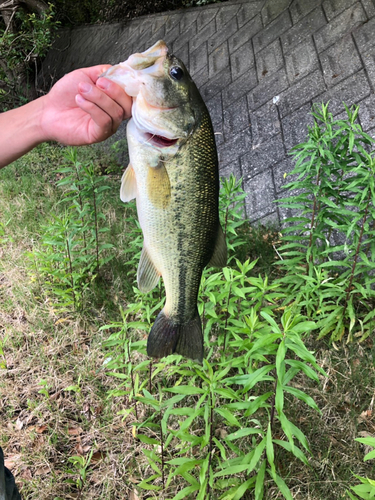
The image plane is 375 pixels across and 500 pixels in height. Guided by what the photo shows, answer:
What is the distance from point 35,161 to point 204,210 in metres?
5.72

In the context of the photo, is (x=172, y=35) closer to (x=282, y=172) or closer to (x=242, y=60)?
(x=242, y=60)

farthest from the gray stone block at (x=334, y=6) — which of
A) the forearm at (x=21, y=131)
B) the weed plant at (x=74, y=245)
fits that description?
the forearm at (x=21, y=131)

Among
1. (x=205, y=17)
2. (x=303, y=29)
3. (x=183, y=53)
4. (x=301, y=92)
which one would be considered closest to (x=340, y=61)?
(x=301, y=92)

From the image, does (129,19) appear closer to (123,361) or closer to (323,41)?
(323,41)

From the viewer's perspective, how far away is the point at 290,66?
469 centimetres

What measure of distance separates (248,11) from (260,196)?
336 cm

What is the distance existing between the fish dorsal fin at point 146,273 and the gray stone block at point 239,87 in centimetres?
397

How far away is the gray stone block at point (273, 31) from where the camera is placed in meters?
5.12

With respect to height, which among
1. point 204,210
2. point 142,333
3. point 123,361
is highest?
point 204,210

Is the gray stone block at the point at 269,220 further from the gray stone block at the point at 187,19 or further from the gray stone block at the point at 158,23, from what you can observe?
the gray stone block at the point at 158,23

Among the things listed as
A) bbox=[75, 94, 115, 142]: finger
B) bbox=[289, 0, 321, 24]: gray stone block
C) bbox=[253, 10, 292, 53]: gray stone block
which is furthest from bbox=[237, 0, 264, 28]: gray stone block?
bbox=[75, 94, 115, 142]: finger

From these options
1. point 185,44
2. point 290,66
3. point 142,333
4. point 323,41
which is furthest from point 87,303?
point 185,44

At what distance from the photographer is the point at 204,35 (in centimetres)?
623

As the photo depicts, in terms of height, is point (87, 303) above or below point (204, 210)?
below
